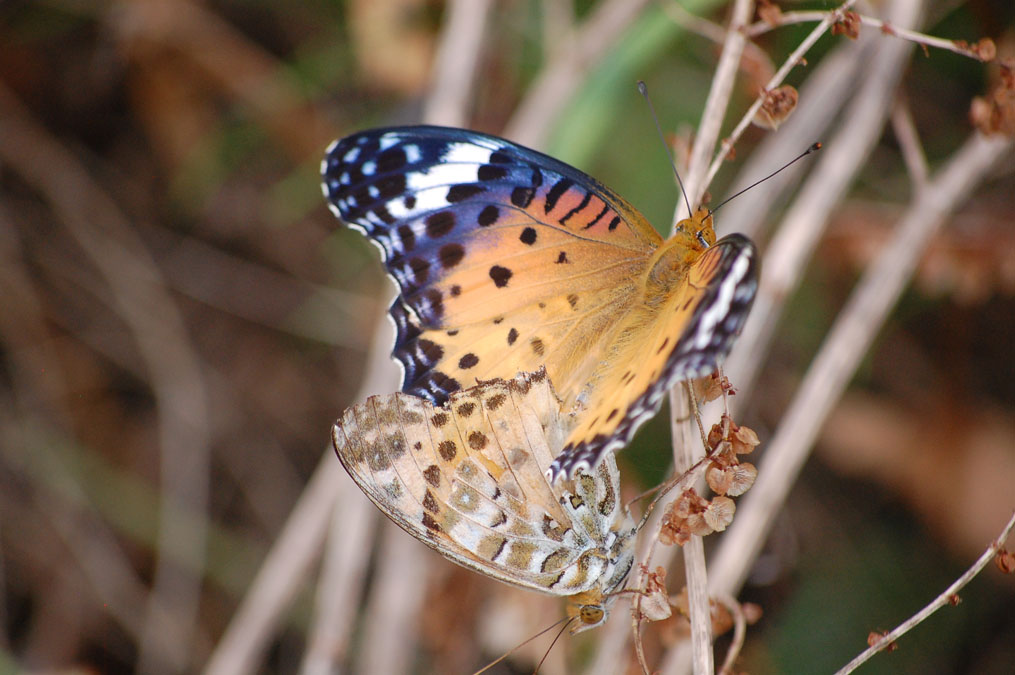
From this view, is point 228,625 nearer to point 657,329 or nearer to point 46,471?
point 46,471

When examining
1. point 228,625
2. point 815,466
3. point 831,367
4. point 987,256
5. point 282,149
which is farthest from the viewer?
point 282,149

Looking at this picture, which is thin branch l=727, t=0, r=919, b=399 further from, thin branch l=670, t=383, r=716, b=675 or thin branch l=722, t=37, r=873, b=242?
thin branch l=670, t=383, r=716, b=675

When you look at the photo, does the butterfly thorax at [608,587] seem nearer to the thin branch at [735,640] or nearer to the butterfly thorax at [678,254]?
the thin branch at [735,640]

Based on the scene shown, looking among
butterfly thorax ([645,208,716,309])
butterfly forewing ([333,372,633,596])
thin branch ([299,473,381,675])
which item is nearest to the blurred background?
thin branch ([299,473,381,675])

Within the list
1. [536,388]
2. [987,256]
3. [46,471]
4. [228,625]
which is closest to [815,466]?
[987,256]

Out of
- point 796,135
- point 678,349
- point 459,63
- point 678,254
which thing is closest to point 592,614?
point 678,349

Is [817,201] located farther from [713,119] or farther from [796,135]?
[713,119]
